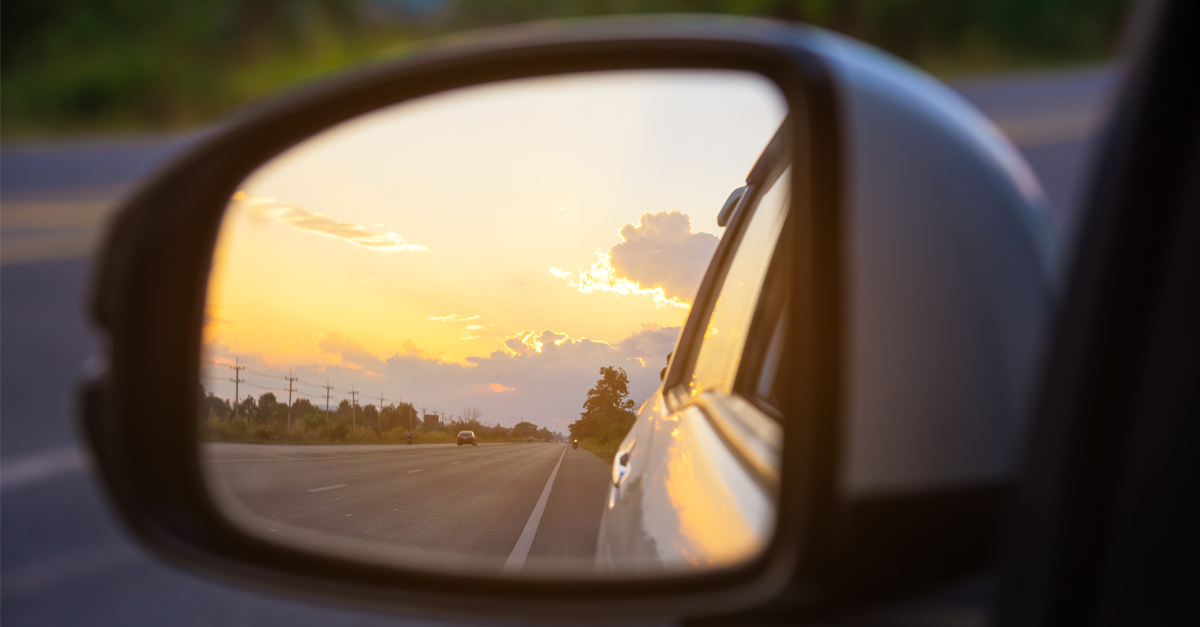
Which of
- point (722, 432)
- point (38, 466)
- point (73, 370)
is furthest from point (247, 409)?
point (73, 370)

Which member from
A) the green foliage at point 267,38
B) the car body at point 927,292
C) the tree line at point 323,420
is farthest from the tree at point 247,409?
the green foliage at point 267,38

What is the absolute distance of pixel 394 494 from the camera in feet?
10.0

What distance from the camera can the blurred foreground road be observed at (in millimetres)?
4156

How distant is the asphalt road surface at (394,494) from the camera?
1.66m

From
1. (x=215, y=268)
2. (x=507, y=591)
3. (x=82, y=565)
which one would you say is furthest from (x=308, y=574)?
(x=82, y=565)

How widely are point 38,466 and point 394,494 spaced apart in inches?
175

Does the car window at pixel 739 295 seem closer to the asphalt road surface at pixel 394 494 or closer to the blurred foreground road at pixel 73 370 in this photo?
the asphalt road surface at pixel 394 494

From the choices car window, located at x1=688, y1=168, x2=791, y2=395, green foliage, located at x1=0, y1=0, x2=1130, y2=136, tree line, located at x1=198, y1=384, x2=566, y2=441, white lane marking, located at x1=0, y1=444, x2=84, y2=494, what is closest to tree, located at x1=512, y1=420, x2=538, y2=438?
Result: tree line, located at x1=198, y1=384, x2=566, y2=441

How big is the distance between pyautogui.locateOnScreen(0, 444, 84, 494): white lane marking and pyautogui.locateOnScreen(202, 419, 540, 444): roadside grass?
503 cm

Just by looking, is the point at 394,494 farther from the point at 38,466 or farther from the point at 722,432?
the point at 38,466

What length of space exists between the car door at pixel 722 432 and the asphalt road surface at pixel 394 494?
0.14 metres

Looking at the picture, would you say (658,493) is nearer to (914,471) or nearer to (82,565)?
(914,471)

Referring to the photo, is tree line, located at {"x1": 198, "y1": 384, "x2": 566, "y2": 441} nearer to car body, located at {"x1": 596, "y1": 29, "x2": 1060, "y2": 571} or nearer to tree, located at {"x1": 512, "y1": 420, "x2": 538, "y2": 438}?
tree, located at {"x1": 512, "y1": 420, "x2": 538, "y2": 438}

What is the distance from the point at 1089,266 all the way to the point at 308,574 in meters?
1.29
